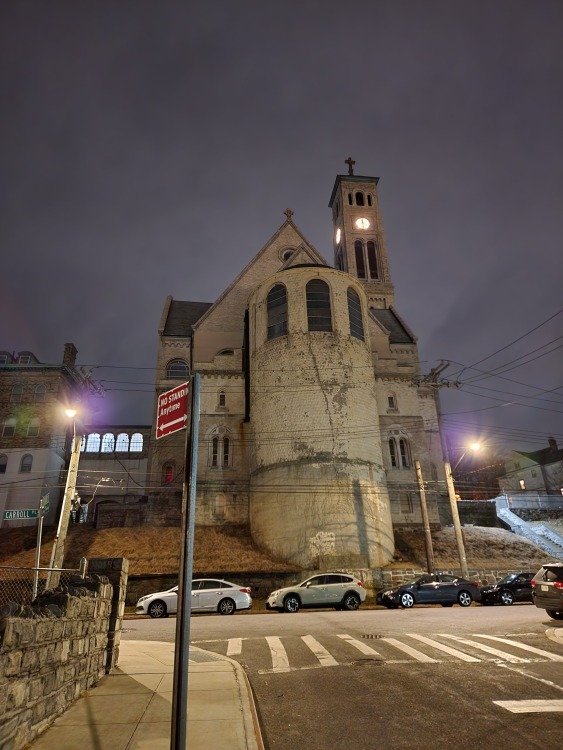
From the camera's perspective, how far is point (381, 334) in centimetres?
4288

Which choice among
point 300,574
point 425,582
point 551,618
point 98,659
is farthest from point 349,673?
point 300,574

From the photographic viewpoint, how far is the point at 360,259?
62.3m

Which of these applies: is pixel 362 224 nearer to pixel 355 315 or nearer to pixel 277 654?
pixel 355 315

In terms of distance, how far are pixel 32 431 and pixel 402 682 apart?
4044 cm

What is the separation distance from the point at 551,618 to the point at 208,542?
65.0ft

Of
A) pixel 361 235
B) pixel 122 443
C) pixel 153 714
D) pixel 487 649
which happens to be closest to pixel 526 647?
pixel 487 649

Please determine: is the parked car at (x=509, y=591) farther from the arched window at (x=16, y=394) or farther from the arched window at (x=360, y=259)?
the arched window at (x=360, y=259)

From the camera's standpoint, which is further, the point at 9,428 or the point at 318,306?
the point at 9,428

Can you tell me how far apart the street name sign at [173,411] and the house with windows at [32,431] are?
3749cm

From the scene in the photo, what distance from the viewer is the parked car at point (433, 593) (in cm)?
2042

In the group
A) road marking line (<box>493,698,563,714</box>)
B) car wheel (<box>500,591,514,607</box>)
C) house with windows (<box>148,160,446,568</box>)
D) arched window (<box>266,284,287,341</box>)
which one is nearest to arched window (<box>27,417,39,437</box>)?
house with windows (<box>148,160,446,568</box>)

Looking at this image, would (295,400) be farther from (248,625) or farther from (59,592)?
(59,592)

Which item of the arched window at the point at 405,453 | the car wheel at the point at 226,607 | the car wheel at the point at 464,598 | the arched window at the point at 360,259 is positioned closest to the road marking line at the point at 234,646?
the car wheel at the point at 226,607

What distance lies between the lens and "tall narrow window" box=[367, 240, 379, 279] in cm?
6090
